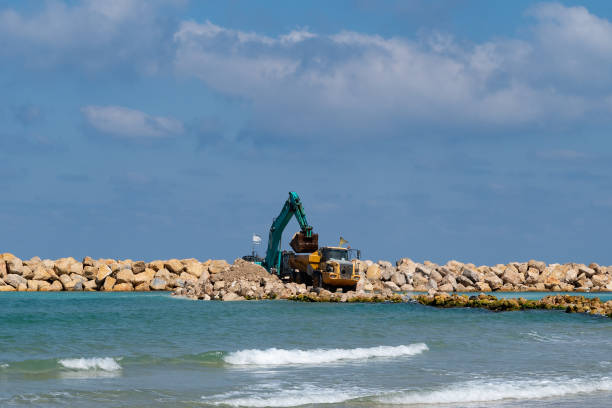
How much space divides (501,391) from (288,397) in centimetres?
413

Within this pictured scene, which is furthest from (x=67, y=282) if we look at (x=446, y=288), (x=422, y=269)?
(x=446, y=288)

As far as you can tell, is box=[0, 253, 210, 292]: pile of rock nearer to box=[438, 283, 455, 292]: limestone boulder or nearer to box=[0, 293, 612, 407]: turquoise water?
box=[438, 283, 455, 292]: limestone boulder

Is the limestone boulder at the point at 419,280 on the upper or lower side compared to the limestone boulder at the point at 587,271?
lower

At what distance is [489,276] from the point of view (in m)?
65.3

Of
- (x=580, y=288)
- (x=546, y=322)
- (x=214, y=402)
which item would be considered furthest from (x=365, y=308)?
(x=580, y=288)

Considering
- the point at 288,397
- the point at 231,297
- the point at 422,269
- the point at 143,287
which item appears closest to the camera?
the point at 288,397

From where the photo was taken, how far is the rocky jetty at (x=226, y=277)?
47625 mm

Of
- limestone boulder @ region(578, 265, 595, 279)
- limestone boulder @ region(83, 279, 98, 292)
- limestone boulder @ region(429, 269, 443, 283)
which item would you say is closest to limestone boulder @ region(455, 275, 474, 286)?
limestone boulder @ region(429, 269, 443, 283)

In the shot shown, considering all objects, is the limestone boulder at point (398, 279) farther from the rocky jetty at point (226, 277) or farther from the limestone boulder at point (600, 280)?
the limestone boulder at point (600, 280)

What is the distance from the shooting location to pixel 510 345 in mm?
21438

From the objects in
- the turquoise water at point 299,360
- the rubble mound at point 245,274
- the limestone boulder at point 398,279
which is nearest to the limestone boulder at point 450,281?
the limestone boulder at point 398,279

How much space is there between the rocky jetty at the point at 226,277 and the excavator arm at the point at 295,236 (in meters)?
2.61

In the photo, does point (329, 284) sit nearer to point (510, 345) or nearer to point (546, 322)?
point (546, 322)

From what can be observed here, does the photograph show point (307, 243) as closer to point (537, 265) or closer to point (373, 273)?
point (373, 273)
